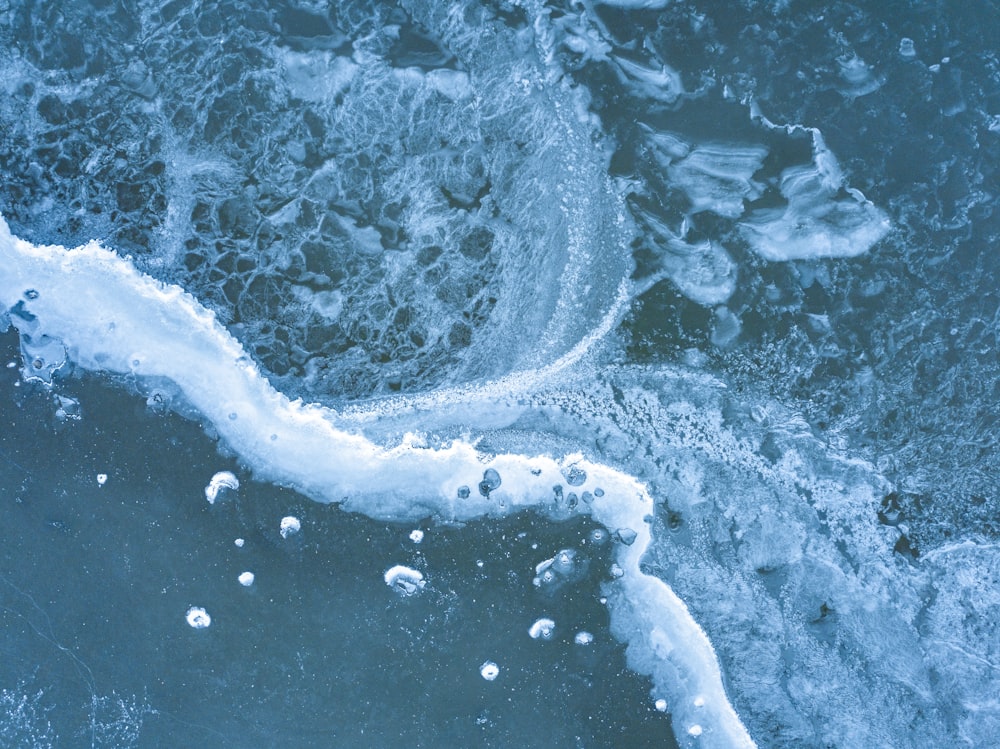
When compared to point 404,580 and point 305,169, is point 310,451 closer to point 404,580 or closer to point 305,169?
point 404,580

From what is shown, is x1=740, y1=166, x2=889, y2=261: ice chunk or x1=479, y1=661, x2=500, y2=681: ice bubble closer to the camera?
x1=479, y1=661, x2=500, y2=681: ice bubble

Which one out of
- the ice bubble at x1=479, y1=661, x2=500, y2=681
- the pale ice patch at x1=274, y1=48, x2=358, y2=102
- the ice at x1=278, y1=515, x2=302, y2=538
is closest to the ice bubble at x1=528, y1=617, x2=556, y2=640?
the ice bubble at x1=479, y1=661, x2=500, y2=681

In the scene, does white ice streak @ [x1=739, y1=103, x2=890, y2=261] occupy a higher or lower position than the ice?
higher

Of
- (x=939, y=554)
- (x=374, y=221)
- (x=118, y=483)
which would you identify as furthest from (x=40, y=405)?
(x=939, y=554)

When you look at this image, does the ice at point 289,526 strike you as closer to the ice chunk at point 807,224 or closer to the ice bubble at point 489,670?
the ice bubble at point 489,670

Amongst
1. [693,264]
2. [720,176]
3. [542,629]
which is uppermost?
[720,176]

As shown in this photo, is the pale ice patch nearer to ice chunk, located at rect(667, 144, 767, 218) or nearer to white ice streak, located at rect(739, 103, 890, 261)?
ice chunk, located at rect(667, 144, 767, 218)

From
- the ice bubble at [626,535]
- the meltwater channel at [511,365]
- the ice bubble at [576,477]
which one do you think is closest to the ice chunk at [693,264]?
the meltwater channel at [511,365]

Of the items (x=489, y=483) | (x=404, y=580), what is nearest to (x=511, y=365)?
(x=489, y=483)
